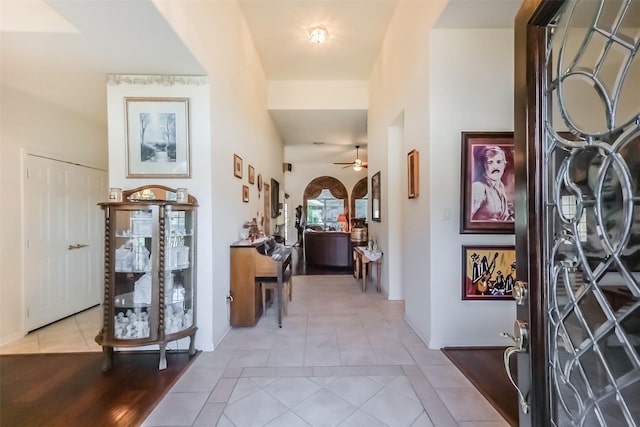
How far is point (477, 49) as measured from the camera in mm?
2797

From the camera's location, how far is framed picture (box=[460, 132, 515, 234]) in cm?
278

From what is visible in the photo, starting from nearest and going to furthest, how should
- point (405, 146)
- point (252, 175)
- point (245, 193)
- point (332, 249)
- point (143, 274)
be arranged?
point (143, 274)
point (405, 146)
point (245, 193)
point (252, 175)
point (332, 249)

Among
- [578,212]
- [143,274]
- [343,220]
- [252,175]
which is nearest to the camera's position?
[578,212]

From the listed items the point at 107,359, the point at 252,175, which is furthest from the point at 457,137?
Answer: the point at 107,359

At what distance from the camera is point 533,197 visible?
96 centimetres

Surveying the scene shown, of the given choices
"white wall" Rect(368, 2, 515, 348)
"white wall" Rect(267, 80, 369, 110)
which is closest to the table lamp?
"white wall" Rect(267, 80, 369, 110)

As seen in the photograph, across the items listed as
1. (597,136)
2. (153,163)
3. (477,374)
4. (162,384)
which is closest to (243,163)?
(153,163)

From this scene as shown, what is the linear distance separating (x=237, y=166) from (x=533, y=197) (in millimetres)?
3278

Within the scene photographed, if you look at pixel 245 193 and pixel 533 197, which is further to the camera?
pixel 245 193

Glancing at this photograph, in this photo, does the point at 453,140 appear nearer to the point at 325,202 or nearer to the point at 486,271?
the point at 486,271

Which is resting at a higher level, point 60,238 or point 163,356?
point 60,238

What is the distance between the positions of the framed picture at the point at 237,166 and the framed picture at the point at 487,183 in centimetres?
245

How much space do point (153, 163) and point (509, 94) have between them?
3.29 m

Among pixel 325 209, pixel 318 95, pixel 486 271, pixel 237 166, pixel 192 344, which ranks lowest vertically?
pixel 192 344
